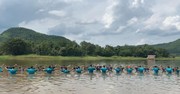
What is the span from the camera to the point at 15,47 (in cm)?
15450

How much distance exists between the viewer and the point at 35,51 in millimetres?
163625

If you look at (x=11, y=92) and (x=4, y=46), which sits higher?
(x=4, y=46)

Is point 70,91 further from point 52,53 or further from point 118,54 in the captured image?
point 118,54

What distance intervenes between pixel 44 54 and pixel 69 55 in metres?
13.1

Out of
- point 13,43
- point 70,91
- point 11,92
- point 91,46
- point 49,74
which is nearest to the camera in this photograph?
point 11,92

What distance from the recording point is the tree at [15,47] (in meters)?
155

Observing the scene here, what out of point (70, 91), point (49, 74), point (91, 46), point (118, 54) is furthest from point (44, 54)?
point (70, 91)

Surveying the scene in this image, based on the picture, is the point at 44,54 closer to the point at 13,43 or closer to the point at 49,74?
the point at 13,43

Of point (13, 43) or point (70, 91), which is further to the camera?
point (13, 43)

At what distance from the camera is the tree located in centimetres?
15488

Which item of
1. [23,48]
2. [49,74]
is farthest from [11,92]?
[23,48]

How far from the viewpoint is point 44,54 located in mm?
160625

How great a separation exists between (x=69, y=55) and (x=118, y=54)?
4553cm

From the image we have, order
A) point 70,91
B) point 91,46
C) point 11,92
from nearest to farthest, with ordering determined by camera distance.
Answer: point 11,92
point 70,91
point 91,46
